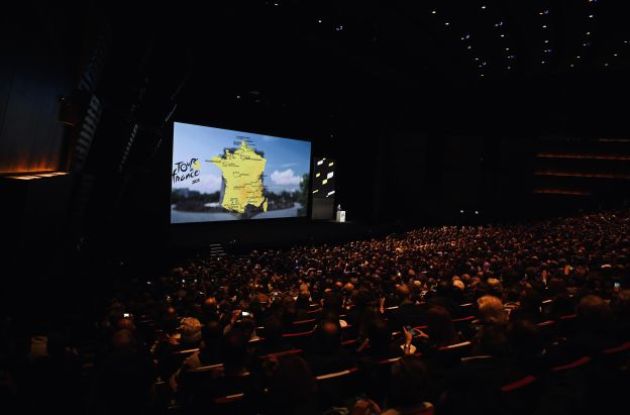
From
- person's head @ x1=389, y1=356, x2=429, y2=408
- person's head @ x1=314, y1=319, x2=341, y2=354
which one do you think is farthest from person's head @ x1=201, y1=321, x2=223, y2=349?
person's head @ x1=389, y1=356, x2=429, y2=408

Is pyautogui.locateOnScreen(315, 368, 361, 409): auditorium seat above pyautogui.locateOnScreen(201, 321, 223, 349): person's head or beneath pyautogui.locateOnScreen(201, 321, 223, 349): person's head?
beneath

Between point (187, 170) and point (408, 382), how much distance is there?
19.7 meters

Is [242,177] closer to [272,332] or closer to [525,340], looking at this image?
[272,332]

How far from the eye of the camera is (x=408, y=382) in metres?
2.36

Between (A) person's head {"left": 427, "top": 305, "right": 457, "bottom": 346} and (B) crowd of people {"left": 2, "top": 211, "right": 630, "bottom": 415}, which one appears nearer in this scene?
(B) crowd of people {"left": 2, "top": 211, "right": 630, "bottom": 415}

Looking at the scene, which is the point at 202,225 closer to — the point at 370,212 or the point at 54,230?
the point at 370,212

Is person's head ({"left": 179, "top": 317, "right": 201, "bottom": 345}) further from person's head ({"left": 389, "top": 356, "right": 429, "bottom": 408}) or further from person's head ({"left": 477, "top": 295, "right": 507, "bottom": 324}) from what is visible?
person's head ({"left": 477, "top": 295, "right": 507, "bottom": 324})

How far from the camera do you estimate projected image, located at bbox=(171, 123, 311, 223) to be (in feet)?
68.2

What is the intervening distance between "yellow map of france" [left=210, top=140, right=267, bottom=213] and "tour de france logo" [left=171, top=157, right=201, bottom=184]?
985 millimetres

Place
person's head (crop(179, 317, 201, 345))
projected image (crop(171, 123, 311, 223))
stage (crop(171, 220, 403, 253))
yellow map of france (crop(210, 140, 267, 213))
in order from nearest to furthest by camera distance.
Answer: person's head (crop(179, 317, 201, 345)), stage (crop(171, 220, 403, 253)), projected image (crop(171, 123, 311, 223)), yellow map of france (crop(210, 140, 267, 213))

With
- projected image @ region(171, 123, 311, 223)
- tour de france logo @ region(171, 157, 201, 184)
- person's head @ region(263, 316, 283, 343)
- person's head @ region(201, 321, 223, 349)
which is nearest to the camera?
person's head @ region(201, 321, 223, 349)

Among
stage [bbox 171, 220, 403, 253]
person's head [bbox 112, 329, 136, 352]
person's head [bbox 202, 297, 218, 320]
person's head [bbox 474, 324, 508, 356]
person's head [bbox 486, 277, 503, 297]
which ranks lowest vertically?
person's head [bbox 202, 297, 218, 320]

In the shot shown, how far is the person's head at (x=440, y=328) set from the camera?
3.52m

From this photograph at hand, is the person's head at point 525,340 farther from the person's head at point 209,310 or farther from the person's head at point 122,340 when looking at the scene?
the person's head at point 209,310
